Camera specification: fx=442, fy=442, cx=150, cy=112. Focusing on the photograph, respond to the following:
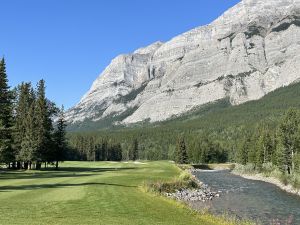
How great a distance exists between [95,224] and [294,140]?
76.5 meters

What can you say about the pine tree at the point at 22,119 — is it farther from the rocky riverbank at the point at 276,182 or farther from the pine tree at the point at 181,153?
the pine tree at the point at 181,153

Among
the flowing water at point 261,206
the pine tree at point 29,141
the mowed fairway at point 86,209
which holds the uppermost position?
the pine tree at point 29,141

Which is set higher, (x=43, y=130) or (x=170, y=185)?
(x=43, y=130)

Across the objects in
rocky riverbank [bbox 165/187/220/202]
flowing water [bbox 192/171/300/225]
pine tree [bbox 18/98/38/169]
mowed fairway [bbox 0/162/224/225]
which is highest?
pine tree [bbox 18/98/38/169]

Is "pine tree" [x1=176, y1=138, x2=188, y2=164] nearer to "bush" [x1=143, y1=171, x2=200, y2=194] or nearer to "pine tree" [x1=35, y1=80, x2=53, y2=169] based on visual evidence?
"pine tree" [x1=35, y1=80, x2=53, y2=169]

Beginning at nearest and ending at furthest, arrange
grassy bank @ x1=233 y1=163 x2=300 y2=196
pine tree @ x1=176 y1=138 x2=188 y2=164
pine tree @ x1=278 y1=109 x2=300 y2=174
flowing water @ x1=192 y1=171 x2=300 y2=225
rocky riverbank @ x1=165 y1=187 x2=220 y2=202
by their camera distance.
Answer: flowing water @ x1=192 y1=171 x2=300 y2=225 → rocky riverbank @ x1=165 y1=187 x2=220 y2=202 → grassy bank @ x1=233 y1=163 x2=300 y2=196 → pine tree @ x1=278 y1=109 x2=300 y2=174 → pine tree @ x1=176 y1=138 x2=188 y2=164

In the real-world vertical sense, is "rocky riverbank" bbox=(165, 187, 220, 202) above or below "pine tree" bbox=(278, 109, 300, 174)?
below

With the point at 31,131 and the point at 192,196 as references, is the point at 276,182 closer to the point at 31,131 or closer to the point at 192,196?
the point at 192,196

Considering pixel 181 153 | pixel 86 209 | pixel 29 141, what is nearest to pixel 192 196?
pixel 86 209

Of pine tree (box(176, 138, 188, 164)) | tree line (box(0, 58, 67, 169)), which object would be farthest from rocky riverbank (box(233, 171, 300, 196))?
A: pine tree (box(176, 138, 188, 164))

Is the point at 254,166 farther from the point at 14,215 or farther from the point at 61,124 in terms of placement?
the point at 14,215

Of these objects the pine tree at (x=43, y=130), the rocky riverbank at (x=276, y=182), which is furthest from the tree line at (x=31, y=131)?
the rocky riverbank at (x=276, y=182)

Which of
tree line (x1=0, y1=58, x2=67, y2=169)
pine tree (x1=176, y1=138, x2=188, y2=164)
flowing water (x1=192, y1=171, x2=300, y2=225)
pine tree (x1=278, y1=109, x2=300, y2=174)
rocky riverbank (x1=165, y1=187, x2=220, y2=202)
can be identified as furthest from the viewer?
pine tree (x1=176, y1=138, x2=188, y2=164)

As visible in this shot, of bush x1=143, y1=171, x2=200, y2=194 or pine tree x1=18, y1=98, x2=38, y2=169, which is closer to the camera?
bush x1=143, y1=171, x2=200, y2=194
